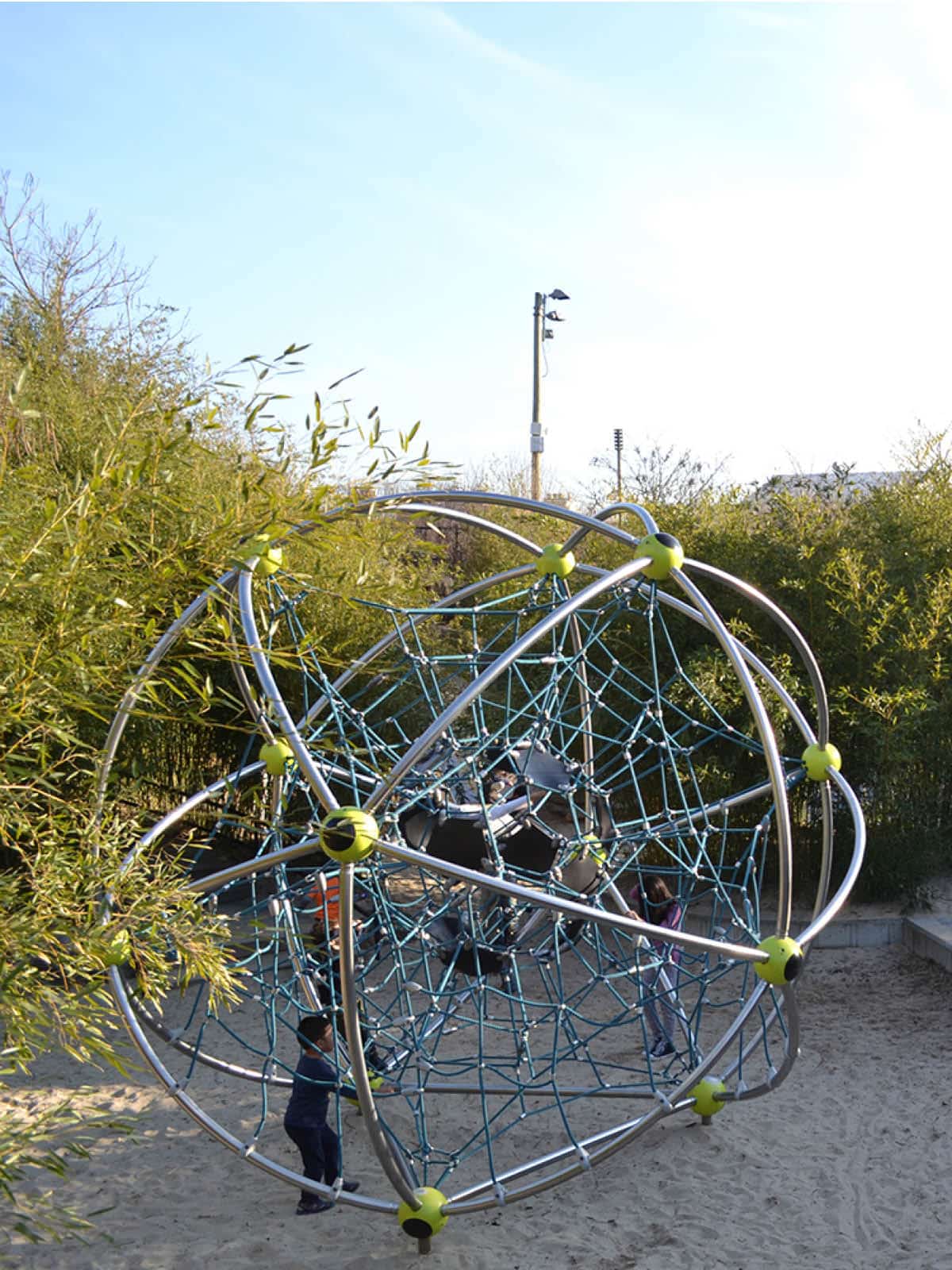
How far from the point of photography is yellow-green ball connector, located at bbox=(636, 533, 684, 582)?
3979mm

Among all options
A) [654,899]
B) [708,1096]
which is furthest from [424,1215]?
[654,899]

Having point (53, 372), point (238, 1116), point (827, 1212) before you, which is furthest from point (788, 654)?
point (53, 372)

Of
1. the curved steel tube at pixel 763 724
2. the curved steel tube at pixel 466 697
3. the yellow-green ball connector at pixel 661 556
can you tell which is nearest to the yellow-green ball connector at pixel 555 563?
the curved steel tube at pixel 763 724

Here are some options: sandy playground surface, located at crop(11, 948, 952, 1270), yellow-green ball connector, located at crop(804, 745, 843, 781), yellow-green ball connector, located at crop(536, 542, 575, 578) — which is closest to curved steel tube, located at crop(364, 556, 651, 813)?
yellow-green ball connector, located at crop(536, 542, 575, 578)

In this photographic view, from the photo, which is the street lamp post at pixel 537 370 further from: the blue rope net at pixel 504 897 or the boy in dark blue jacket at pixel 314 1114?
the boy in dark blue jacket at pixel 314 1114

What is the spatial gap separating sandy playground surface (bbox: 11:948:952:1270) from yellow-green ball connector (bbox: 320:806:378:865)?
1883mm

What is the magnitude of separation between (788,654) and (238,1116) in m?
4.26

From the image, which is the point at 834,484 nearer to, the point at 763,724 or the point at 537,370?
the point at 763,724

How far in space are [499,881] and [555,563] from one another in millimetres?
1872

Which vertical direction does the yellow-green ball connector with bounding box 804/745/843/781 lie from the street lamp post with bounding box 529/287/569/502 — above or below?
below

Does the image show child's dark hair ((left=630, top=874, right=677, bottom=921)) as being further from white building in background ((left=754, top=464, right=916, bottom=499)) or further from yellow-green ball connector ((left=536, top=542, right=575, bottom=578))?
white building in background ((left=754, top=464, right=916, bottom=499))

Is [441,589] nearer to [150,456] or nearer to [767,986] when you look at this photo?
[767,986]

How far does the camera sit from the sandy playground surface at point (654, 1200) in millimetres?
4172

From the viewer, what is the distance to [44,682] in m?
2.86
